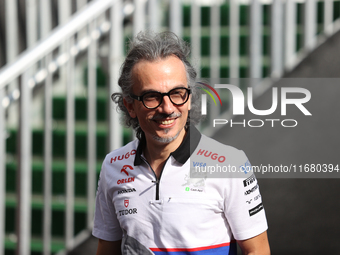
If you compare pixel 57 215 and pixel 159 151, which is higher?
pixel 159 151

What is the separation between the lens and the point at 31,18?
4.32 meters

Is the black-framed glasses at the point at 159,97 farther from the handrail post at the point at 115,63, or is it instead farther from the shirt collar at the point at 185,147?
the handrail post at the point at 115,63

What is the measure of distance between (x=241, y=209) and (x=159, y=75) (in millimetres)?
609

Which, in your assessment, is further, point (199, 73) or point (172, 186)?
point (199, 73)

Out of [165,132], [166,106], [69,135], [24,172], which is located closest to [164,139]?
[165,132]

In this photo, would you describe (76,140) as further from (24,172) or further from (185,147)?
(185,147)

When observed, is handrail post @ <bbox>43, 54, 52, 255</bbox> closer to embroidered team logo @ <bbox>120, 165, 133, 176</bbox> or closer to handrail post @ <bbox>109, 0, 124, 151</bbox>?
handrail post @ <bbox>109, 0, 124, 151</bbox>

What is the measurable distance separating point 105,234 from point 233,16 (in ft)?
6.43

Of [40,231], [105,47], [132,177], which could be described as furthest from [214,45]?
[40,231]

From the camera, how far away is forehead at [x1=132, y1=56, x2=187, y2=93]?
1542 millimetres

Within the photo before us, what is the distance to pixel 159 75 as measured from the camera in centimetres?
154

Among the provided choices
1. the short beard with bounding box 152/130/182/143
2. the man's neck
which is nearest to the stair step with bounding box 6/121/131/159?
the man's neck

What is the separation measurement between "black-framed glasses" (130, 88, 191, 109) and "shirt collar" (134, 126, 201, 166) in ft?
0.72

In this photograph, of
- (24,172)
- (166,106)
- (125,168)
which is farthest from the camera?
(24,172)
